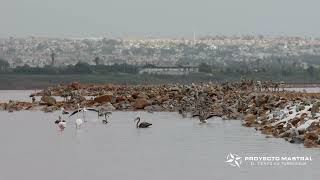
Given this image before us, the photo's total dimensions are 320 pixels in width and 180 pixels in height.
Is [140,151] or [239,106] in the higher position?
[140,151]

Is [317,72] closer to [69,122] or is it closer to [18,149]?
[69,122]

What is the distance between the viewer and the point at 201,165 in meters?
19.8

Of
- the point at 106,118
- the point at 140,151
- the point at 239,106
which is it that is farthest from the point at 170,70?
the point at 140,151

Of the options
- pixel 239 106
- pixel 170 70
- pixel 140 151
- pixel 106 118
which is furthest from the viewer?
pixel 170 70

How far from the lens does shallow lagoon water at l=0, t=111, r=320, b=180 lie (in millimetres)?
18641

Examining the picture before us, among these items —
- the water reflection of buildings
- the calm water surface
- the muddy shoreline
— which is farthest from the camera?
the water reflection of buildings

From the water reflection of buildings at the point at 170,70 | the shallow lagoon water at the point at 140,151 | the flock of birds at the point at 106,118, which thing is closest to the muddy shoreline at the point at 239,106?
the flock of birds at the point at 106,118

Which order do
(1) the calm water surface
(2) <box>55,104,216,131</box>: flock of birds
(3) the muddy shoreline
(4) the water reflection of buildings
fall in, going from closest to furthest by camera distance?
1. (1) the calm water surface
2. (3) the muddy shoreline
3. (2) <box>55,104,216,131</box>: flock of birds
4. (4) the water reflection of buildings

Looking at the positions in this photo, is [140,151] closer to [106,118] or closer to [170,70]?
[106,118]

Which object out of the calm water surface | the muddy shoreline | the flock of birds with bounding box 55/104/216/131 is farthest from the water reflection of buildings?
the calm water surface

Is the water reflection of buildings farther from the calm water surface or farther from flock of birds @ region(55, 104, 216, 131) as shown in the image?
the calm water surface

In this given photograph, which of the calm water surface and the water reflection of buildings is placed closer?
the calm water surface

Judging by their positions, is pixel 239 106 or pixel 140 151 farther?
pixel 239 106

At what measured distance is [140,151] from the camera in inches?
902
